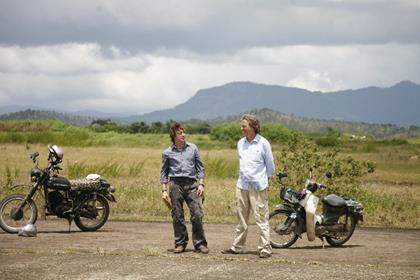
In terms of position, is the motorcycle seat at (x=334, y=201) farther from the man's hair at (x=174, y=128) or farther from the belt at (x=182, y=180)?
the man's hair at (x=174, y=128)

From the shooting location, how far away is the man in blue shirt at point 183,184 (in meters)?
12.6

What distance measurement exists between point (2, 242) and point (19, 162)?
99.4 feet

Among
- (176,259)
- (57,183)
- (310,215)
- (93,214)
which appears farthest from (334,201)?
(57,183)

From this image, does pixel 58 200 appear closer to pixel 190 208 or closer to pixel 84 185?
pixel 84 185

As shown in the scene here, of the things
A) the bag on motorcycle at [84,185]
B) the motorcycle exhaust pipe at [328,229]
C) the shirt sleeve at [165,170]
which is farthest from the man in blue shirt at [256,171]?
the bag on motorcycle at [84,185]

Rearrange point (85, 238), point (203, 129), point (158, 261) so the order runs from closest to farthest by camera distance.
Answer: point (158, 261)
point (85, 238)
point (203, 129)

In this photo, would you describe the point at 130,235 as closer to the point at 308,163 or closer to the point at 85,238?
the point at 85,238

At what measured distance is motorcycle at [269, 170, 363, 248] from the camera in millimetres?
13805

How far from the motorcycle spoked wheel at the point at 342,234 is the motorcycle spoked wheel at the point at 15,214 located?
19.8 feet

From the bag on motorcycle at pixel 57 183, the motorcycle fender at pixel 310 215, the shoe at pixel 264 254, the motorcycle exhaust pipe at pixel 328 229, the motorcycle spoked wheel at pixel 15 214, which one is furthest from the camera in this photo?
the bag on motorcycle at pixel 57 183

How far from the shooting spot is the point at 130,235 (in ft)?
50.7

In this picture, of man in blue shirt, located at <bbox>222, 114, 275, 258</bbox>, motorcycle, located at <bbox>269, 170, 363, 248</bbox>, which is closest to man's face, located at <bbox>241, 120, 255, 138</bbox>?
man in blue shirt, located at <bbox>222, 114, 275, 258</bbox>

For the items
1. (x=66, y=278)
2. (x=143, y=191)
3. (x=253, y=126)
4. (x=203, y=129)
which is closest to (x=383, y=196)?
(x=143, y=191)

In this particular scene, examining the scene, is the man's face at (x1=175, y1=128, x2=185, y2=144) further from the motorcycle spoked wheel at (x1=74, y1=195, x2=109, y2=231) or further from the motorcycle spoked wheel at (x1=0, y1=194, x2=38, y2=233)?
the motorcycle spoked wheel at (x1=0, y1=194, x2=38, y2=233)
